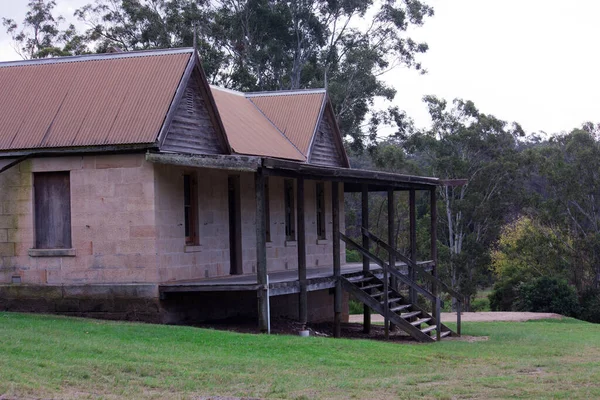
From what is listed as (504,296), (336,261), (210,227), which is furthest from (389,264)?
(504,296)

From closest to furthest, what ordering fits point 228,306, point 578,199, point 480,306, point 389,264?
point 228,306 < point 389,264 < point 578,199 < point 480,306

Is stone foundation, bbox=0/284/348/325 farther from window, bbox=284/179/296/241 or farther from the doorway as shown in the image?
window, bbox=284/179/296/241

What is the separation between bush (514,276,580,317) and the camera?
38.8 meters

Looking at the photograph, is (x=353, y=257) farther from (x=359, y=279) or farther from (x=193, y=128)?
(x=193, y=128)

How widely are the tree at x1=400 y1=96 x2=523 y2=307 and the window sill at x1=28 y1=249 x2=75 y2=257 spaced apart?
30.8 m

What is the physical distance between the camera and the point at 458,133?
49.6m

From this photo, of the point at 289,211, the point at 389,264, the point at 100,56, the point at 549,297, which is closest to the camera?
the point at 100,56

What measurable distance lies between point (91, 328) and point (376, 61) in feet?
103

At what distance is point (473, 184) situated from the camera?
49.2 meters

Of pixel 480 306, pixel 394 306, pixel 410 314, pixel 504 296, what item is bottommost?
pixel 480 306

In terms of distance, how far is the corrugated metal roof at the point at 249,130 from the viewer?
2322 centimetres

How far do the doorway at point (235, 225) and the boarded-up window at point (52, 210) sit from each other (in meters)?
4.26

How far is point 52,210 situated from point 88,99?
2479 mm

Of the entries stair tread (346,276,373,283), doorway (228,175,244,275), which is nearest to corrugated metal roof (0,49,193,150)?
doorway (228,175,244,275)
